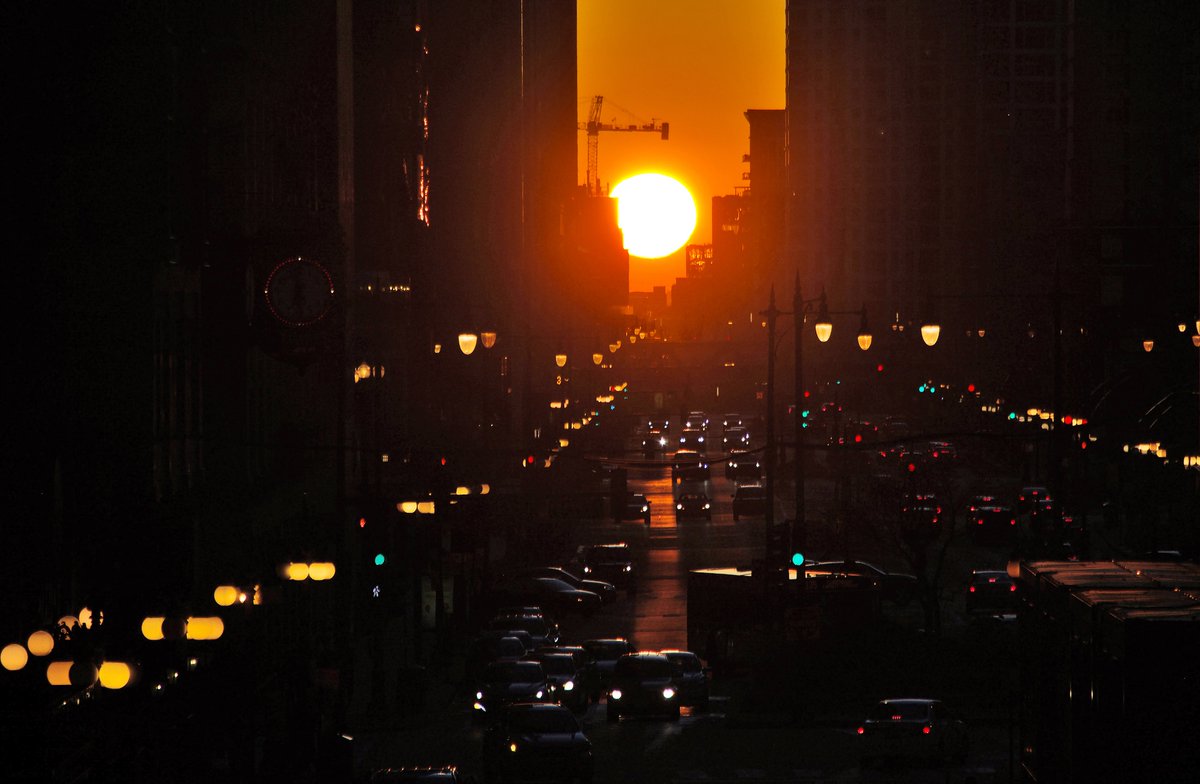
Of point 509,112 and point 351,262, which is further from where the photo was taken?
point 509,112

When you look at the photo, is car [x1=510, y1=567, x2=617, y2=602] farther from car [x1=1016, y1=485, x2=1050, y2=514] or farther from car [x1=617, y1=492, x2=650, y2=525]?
car [x1=617, y1=492, x2=650, y2=525]

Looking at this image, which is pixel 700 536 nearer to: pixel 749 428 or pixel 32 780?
pixel 32 780

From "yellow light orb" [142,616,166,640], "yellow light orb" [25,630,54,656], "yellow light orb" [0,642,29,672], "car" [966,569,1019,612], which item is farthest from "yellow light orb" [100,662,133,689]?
"car" [966,569,1019,612]

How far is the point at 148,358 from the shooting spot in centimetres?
3303

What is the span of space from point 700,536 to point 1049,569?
68.5 m

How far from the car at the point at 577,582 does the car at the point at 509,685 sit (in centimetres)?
2195

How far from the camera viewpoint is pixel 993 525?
79250 mm

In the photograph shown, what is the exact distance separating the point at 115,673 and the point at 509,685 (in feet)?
62.6

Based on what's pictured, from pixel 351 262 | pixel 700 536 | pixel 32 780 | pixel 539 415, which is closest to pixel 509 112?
pixel 539 415

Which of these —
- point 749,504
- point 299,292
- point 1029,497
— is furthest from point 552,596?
point 749,504

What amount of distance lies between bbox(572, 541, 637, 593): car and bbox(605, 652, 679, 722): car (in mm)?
26279

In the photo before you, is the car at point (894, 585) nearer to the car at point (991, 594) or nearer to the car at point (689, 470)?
the car at point (991, 594)

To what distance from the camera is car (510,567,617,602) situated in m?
64.8

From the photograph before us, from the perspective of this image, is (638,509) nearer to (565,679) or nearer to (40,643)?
A: (565,679)
